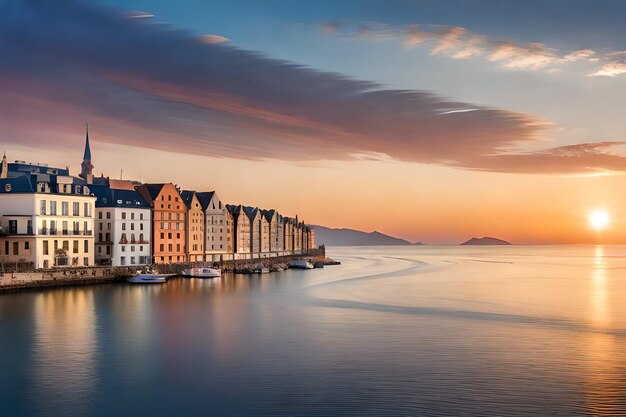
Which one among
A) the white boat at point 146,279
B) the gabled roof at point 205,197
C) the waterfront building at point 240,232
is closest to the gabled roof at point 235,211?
the waterfront building at point 240,232

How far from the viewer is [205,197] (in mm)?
159375

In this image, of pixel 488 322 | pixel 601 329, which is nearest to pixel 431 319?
pixel 488 322

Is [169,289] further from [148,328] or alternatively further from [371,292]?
[148,328]

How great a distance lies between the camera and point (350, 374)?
1591 inches

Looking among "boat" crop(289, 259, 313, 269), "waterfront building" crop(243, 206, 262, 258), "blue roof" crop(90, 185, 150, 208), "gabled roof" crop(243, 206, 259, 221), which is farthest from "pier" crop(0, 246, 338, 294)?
"gabled roof" crop(243, 206, 259, 221)

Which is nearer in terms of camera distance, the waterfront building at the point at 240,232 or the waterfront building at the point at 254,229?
the waterfront building at the point at 240,232

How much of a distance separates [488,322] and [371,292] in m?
35.9

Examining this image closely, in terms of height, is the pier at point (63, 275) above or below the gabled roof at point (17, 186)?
below

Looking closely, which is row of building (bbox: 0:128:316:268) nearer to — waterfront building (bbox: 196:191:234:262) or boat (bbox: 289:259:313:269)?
waterfront building (bbox: 196:191:234:262)

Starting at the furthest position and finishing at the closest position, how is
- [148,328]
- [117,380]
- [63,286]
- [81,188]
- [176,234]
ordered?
[176,234], [81,188], [63,286], [148,328], [117,380]

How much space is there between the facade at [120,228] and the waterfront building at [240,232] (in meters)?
49.9

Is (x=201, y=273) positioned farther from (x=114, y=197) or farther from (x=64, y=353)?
(x=64, y=353)

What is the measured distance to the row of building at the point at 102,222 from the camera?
9956 cm

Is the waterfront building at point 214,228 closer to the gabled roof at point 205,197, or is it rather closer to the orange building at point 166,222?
the gabled roof at point 205,197
